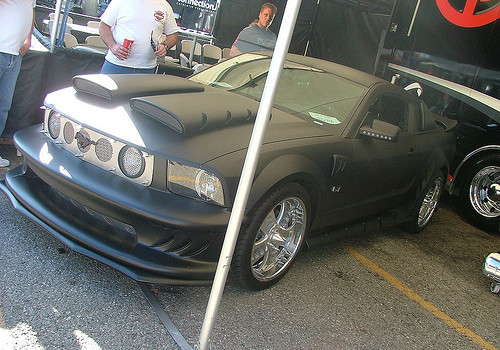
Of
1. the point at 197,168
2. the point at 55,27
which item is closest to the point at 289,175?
the point at 197,168

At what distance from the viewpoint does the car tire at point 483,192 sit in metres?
5.81

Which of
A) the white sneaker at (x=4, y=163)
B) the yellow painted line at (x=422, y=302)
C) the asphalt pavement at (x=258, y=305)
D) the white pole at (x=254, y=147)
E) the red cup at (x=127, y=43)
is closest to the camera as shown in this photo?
the white pole at (x=254, y=147)

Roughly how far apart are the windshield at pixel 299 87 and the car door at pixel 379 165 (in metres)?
0.18

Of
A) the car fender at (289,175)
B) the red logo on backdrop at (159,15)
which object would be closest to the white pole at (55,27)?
the red logo on backdrop at (159,15)

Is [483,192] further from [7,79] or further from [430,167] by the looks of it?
[7,79]

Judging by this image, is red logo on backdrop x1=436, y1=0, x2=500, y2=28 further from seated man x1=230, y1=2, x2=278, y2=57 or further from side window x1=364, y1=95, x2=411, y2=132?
side window x1=364, y1=95, x2=411, y2=132

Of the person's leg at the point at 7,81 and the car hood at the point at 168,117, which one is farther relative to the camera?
the person's leg at the point at 7,81

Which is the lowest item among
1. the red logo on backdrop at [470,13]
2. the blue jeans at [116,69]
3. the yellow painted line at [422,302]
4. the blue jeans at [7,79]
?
the yellow painted line at [422,302]

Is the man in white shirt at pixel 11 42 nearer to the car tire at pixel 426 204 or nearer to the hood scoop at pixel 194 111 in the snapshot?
the hood scoop at pixel 194 111

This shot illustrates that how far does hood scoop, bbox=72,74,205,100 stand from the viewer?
3094 mm

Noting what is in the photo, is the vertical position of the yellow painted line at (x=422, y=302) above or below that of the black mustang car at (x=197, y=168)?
below

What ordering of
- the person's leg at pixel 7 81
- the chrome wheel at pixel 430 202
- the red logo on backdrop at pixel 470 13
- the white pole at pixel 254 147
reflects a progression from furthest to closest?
the red logo on backdrop at pixel 470 13 < the chrome wheel at pixel 430 202 < the person's leg at pixel 7 81 < the white pole at pixel 254 147

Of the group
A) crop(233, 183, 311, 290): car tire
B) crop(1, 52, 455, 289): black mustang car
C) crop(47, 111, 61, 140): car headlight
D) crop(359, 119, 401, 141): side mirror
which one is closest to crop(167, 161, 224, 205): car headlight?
crop(1, 52, 455, 289): black mustang car

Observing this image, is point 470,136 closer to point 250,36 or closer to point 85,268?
point 250,36
